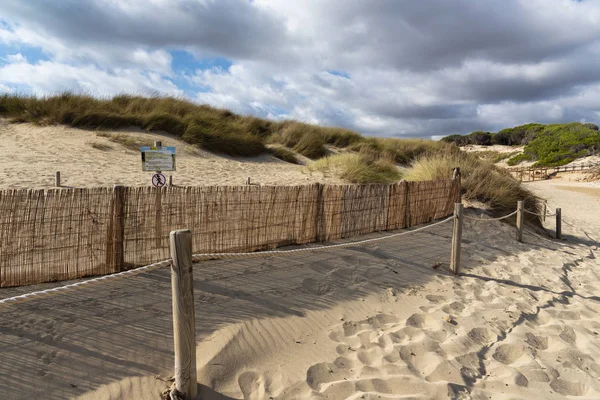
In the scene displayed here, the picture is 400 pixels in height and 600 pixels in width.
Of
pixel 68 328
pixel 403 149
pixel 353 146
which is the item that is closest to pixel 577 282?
pixel 68 328

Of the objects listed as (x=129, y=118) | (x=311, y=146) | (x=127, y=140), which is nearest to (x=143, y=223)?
(x=127, y=140)

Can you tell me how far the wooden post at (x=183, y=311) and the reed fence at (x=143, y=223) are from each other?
1.97m

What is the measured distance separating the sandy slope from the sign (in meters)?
2.69

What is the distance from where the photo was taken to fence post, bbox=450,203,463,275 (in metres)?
5.20

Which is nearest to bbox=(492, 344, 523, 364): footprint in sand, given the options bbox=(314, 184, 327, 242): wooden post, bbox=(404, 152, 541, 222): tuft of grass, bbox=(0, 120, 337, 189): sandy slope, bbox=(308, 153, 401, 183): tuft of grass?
bbox=(314, 184, 327, 242): wooden post

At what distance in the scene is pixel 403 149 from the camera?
20078 millimetres

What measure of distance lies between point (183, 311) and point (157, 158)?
4.26 m

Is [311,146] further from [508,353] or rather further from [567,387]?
[567,387]

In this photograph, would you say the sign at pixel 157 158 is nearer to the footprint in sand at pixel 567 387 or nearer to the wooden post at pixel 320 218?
the wooden post at pixel 320 218

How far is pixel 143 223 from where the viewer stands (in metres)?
4.11

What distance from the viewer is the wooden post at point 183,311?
2229 millimetres

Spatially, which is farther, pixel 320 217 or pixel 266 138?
pixel 266 138

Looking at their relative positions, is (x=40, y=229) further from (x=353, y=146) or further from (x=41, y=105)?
(x=353, y=146)

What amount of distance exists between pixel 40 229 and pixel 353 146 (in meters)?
16.3
